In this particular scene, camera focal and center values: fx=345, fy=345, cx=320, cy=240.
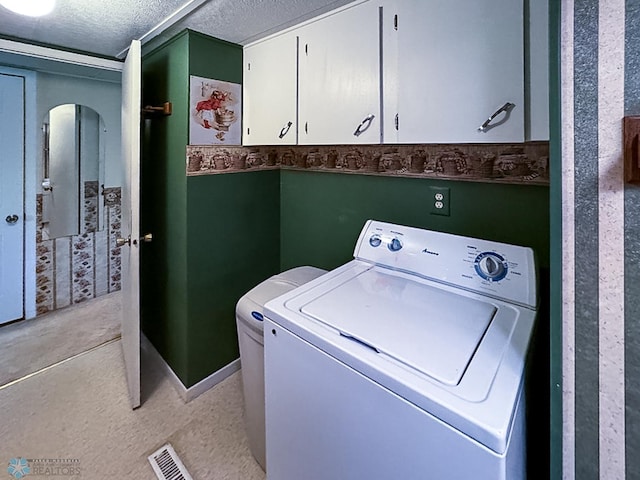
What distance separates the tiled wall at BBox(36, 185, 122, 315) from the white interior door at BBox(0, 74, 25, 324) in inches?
5.3

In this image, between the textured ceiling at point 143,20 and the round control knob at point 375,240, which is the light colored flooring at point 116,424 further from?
the textured ceiling at point 143,20

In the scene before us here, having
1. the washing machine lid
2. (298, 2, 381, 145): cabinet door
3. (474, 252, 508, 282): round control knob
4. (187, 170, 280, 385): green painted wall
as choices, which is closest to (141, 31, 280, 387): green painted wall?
(187, 170, 280, 385): green painted wall

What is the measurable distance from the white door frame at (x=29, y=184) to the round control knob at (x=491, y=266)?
3.37 metres

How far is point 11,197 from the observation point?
8.98 feet

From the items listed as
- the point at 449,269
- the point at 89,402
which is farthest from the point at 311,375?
the point at 89,402

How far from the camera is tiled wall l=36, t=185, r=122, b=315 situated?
3023 mm

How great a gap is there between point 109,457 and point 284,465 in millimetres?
1085

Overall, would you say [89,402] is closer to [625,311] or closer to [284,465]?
[284,465]

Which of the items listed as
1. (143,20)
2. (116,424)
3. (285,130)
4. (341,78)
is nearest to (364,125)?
(341,78)

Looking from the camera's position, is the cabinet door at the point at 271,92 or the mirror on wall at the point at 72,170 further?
the mirror on wall at the point at 72,170

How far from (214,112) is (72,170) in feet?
6.25

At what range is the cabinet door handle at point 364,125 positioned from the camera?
140cm

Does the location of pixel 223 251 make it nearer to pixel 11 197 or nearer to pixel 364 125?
pixel 364 125

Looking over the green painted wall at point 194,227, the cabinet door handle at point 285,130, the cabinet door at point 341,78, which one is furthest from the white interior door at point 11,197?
the cabinet door at point 341,78
